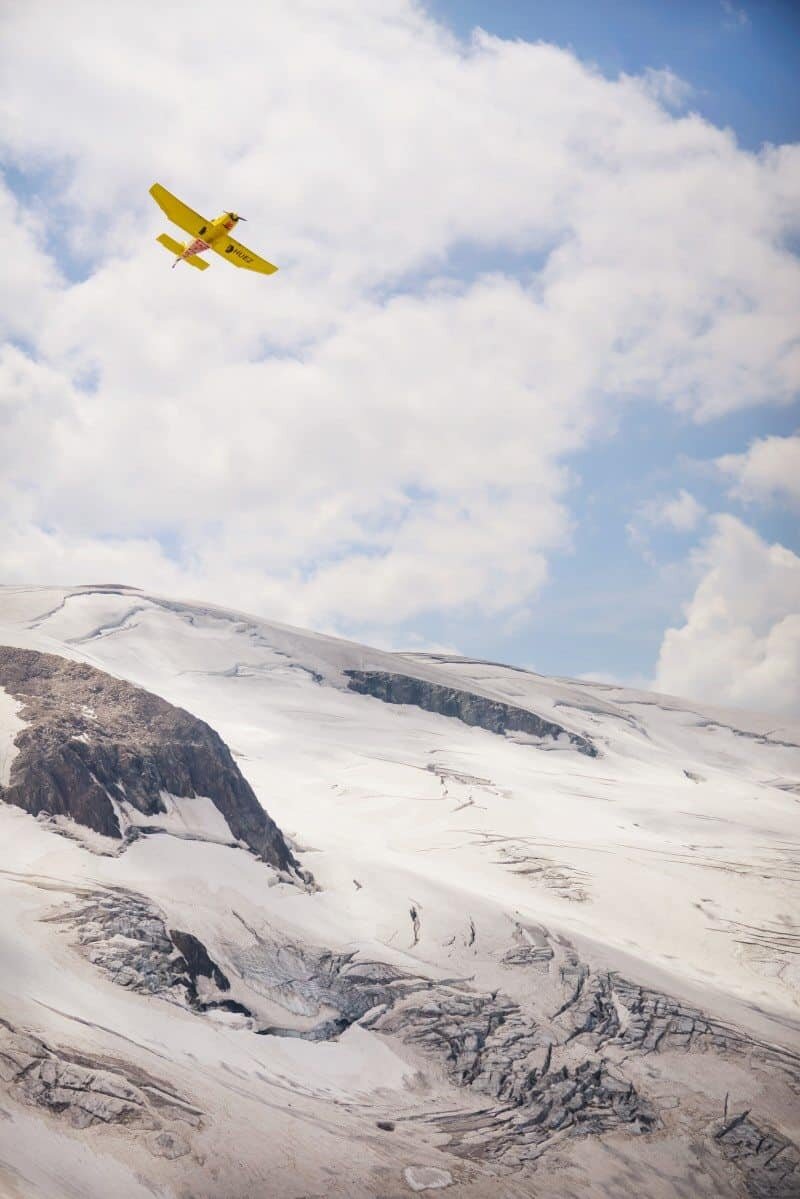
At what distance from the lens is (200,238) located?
31.6m

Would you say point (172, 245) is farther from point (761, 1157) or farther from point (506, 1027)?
point (761, 1157)

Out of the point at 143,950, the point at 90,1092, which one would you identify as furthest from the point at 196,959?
the point at 90,1092

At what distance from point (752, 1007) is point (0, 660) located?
36.7 meters

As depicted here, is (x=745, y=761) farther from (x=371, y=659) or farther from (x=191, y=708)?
(x=191, y=708)

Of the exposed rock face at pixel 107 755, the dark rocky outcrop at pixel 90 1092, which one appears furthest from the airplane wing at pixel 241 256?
the dark rocky outcrop at pixel 90 1092

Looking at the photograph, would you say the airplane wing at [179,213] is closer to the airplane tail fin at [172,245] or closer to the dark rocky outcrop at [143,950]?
the airplane tail fin at [172,245]

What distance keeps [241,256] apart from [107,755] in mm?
20744

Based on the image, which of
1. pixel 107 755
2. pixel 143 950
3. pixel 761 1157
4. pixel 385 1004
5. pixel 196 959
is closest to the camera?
pixel 761 1157

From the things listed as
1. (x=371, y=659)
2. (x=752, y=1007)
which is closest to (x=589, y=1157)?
(x=752, y=1007)

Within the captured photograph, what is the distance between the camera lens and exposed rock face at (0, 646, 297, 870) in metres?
33.1

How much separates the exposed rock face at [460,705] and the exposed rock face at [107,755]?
57854mm

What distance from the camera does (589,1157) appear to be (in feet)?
84.2

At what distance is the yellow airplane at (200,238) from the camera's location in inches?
1201

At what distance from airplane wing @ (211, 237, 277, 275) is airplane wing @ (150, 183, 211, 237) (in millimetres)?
796
